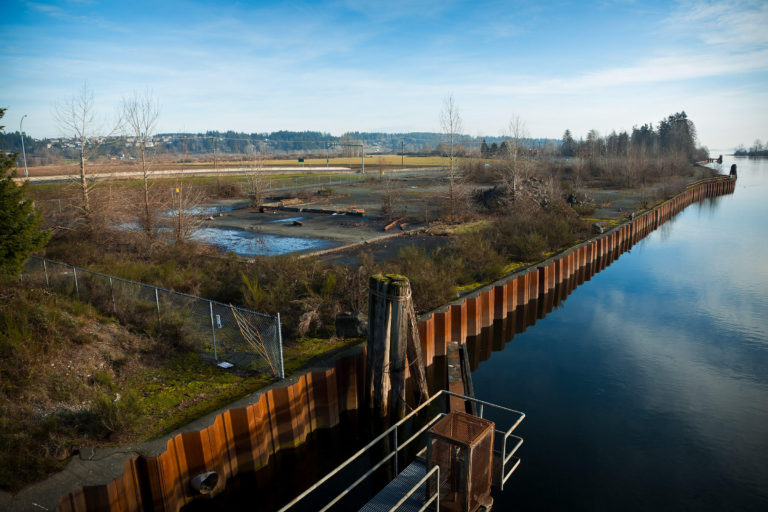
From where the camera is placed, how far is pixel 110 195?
20.5m

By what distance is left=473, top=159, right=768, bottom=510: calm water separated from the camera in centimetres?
905

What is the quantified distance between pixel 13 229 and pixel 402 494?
9.56 metres

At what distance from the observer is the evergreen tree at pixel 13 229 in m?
10.5

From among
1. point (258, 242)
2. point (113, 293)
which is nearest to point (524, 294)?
point (113, 293)

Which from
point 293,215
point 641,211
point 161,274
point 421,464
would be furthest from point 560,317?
point 641,211

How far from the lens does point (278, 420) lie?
8.75m

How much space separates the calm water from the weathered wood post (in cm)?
261

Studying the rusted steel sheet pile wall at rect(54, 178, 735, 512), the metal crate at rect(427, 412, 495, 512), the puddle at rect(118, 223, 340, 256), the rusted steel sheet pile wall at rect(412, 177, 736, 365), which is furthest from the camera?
the puddle at rect(118, 223, 340, 256)

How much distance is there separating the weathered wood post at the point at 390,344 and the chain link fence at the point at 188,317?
1782 millimetres

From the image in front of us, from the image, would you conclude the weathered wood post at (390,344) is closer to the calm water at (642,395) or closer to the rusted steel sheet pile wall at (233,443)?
the rusted steel sheet pile wall at (233,443)

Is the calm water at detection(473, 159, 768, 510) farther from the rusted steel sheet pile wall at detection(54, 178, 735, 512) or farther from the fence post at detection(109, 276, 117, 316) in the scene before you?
the fence post at detection(109, 276, 117, 316)

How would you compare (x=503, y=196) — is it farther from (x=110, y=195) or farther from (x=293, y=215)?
(x=110, y=195)

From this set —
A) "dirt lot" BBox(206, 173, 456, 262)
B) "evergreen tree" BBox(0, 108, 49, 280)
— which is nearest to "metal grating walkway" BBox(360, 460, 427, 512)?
"evergreen tree" BBox(0, 108, 49, 280)

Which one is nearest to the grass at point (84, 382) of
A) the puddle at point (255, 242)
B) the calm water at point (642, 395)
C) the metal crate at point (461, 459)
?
the metal crate at point (461, 459)
